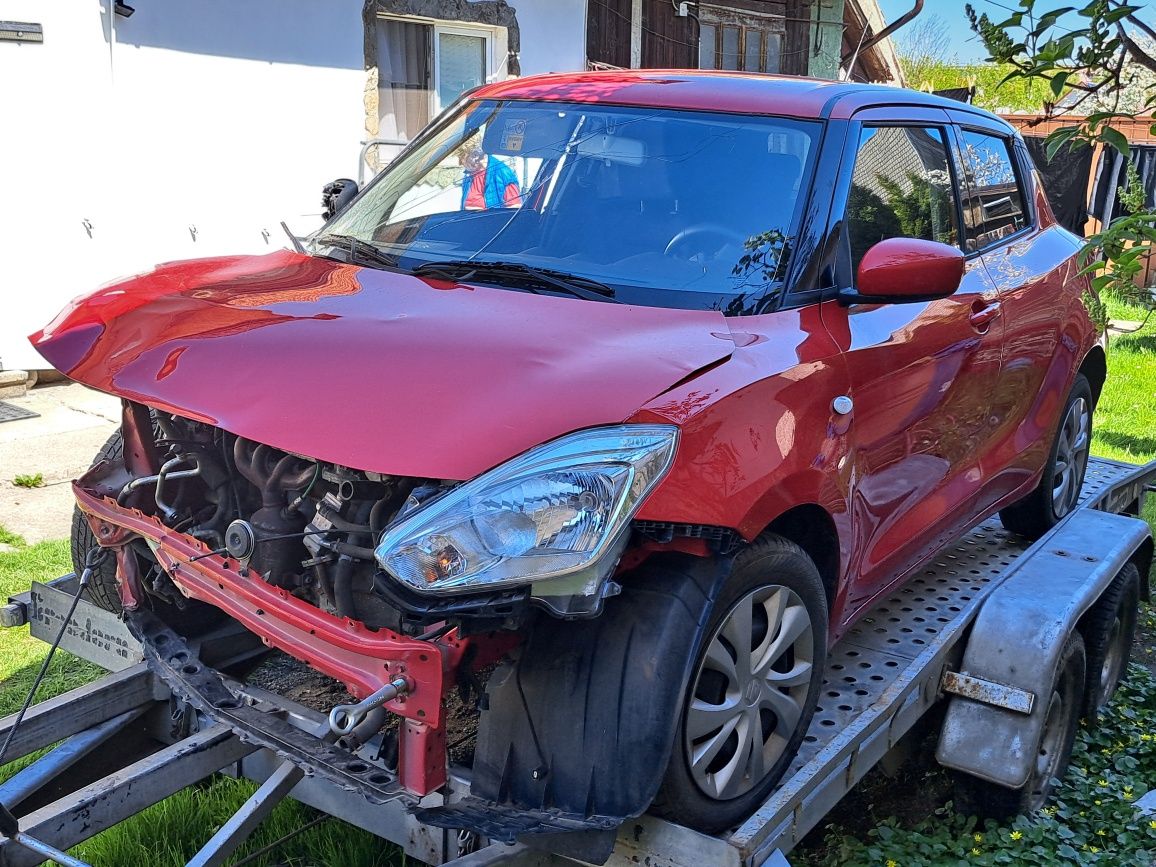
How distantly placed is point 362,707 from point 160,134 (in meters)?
7.58

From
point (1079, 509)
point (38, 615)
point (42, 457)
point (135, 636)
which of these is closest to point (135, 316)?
point (135, 636)

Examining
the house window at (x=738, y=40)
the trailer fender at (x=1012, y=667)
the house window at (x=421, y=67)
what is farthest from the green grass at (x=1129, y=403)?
the house window at (x=421, y=67)

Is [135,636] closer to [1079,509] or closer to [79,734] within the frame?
[79,734]

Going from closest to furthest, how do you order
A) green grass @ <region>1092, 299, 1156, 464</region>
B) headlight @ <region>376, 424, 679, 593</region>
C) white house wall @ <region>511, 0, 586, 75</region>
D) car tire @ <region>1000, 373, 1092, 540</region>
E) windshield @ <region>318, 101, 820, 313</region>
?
headlight @ <region>376, 424, 679, 593</region> → windshield @ <region>318, 101, 820, 313</region> → car tire @ <region>1000, 373, 1092, 540</region> → green grass @ <region>1092, 299, 1156, 464</region> → white house wall @ <region>511, 0, 586, 75</region>

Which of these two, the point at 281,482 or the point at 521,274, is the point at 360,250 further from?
the point at 281,482

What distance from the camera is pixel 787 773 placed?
290cm

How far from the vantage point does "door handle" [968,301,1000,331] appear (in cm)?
379

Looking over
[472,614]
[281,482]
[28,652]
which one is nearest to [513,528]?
[472,614]

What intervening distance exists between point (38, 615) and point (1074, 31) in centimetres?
330

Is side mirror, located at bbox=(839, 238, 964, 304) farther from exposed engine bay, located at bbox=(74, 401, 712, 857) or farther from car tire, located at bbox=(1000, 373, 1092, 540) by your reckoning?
car tire, located at bbox=(1000, 373, 1092, 540)

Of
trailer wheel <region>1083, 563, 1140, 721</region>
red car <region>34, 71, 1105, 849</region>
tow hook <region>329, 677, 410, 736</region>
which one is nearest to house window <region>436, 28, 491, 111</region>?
red car <region>34, 71, 1105, 849</region>

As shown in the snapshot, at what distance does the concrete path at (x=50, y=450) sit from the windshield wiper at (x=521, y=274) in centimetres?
309

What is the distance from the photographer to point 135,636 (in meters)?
3.01

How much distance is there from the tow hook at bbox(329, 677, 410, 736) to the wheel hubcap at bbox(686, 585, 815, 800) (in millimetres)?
626
